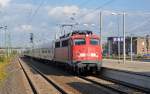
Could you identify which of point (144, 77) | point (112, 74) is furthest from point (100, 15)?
point (144, 77)

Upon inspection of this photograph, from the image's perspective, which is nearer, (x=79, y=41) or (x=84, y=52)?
(x=84, y=52)

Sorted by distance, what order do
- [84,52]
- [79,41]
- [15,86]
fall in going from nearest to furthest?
[15,86] < [84,52] < [79,41]

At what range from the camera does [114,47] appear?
158 m

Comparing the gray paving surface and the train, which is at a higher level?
the train

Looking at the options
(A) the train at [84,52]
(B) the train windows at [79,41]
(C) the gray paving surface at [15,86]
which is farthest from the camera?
(B) the train windows at [79,41]

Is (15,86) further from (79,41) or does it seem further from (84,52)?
(79,41)

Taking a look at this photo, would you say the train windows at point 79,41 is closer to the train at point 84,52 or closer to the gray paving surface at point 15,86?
the train at point 84,52

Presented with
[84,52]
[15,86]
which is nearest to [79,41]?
[84,52]

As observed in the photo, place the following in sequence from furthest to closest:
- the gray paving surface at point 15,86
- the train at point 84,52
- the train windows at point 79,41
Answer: the train windows at point 79,41, the train at point 84,52, the gray paving surface at point 15,86

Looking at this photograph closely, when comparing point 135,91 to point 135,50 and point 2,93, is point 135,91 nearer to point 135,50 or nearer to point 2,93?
point 2,93

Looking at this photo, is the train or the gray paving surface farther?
the train

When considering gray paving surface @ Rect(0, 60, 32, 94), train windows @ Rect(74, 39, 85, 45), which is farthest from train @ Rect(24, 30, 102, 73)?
gray paving surface @ Rect(0, 60, 32, 94)

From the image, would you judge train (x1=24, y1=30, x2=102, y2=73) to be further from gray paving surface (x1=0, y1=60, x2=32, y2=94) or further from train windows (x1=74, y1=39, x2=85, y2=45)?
gray paving surface (x1=0, y1=60, x2=32, y2=94)

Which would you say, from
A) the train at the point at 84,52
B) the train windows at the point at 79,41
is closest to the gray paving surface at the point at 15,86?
the train at the point at 84,52
